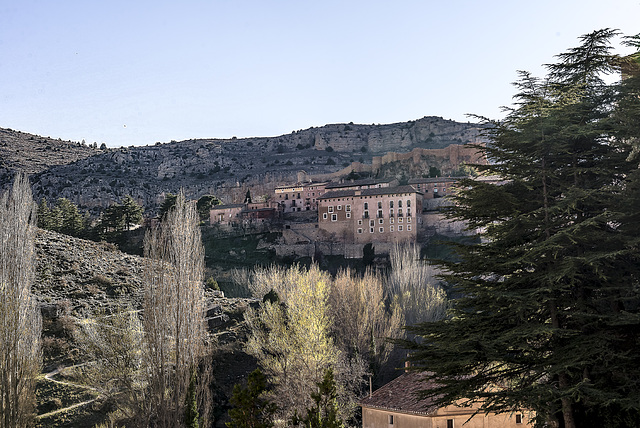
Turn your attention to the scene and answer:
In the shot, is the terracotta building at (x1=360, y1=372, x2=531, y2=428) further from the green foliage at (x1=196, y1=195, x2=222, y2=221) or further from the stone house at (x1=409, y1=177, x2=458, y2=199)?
the green foliage at (x1=196, y1=195, x2=222, y2=221)

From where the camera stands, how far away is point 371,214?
63094 mm

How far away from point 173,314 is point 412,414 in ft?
30.2

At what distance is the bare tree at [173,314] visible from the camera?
18.2 m

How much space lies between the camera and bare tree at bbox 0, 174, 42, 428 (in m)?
16.2

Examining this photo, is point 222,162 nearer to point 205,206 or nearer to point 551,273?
point 205,206

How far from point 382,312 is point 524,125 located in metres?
26.4

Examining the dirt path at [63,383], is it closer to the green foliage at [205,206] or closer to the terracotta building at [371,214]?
the terracotta building at [371,214]

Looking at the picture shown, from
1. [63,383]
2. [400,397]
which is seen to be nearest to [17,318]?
[63,383]

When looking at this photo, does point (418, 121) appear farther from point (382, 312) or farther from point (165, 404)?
point (165, 404)

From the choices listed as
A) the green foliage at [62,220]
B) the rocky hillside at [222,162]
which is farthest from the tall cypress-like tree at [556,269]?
the rocky hillside at [222,162]

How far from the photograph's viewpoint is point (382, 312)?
117 ft

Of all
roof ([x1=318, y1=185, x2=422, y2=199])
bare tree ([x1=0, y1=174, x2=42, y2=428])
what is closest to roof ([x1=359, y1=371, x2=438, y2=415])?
bare tree ([x1=0, y1=174, x2=42, y2=428])

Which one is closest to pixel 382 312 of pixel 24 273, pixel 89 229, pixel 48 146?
pixel 24 273

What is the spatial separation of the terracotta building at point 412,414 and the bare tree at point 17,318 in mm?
11778
